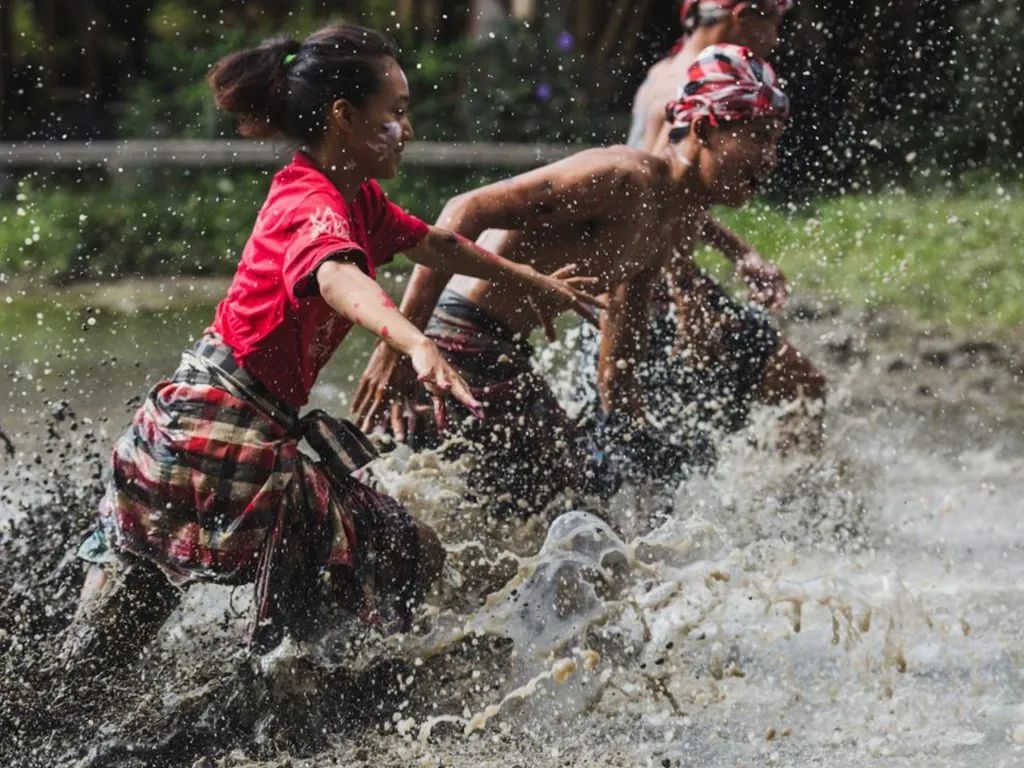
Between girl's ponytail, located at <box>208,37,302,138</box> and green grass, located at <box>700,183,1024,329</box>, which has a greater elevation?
girl's ponytail, located at <box>208,37,302,138</box>

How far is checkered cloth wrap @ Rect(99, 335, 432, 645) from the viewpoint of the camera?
3410 mm

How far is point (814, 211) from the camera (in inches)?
440

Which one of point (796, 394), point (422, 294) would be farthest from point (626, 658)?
point (796, 394)

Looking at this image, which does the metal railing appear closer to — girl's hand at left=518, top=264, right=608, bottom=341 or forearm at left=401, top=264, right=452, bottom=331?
forearm at left=401, top=264, right=452, bottom=331

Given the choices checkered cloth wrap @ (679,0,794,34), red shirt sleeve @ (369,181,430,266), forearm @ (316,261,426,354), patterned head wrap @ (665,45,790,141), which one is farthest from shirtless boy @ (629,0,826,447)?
forearm @ (316,261,426,354)

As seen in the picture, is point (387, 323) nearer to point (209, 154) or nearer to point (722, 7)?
point (722, 7)

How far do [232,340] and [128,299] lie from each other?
21.4ft

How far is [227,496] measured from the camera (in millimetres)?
3408

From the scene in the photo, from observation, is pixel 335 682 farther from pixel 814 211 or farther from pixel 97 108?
pixel 97 108

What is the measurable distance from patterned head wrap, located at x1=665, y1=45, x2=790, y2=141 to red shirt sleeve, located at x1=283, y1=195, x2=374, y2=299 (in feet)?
5.50

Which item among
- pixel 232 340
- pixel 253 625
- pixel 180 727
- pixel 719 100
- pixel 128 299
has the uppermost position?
pixel 719 100

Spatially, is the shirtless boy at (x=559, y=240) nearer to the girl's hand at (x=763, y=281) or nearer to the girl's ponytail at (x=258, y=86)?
the girl's ponytail at (x=258, y=86)

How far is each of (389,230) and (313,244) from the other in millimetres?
615

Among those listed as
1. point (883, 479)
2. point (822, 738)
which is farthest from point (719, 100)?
point (883, 479)
